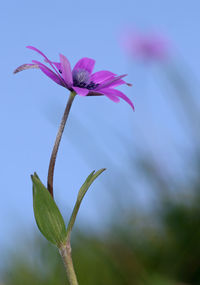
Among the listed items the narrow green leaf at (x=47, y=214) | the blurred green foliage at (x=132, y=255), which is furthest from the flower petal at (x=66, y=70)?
the blurred green foliage at (x=132, y=255)

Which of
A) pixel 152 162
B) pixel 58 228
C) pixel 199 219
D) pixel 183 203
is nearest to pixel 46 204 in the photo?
pixel 58 228

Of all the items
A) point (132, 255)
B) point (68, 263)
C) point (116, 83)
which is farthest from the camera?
point (132, 255)

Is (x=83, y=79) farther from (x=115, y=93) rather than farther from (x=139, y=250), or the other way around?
(x=139, y=250)

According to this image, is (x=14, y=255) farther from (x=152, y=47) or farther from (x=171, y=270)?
(x=152, y=47)

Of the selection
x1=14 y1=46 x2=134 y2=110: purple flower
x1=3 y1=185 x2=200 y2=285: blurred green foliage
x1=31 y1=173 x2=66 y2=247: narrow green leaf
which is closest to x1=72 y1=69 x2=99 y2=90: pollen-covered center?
x1=14 y1=46 x2=134 y2=110: purple flower

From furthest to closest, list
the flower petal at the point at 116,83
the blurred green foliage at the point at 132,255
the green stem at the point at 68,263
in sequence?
the blurred green foliage at the point at 132,255, the flower petal at the point at 116,83, the green stem at the point at 68,263

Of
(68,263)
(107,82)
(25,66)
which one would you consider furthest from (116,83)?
(68,263)

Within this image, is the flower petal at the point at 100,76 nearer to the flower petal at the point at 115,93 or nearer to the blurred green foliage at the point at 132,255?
the flower petal at the point at 115,93
